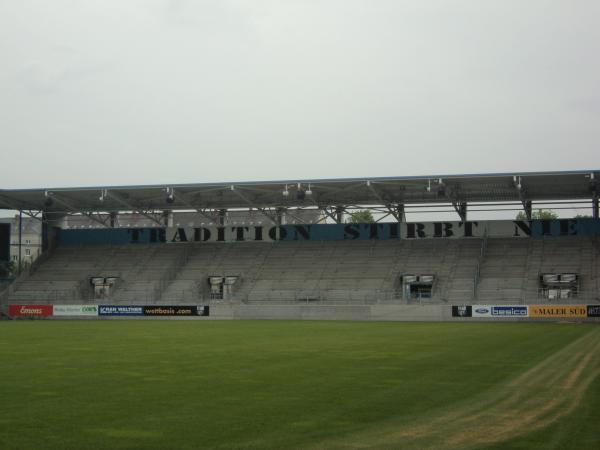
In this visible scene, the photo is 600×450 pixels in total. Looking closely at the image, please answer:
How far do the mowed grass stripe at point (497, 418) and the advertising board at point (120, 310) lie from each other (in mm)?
44133

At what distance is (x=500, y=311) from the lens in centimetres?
4906

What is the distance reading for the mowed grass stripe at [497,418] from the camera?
381 inches

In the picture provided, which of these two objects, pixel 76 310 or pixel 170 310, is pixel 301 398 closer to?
pixel 170 310

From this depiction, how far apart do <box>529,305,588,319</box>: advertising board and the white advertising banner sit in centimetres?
3189

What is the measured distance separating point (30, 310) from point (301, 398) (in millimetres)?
50782

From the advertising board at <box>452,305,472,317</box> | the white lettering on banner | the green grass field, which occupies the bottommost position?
the green grass field

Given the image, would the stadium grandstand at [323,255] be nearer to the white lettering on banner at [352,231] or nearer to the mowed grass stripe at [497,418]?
the white lettering on banner at [352,231]

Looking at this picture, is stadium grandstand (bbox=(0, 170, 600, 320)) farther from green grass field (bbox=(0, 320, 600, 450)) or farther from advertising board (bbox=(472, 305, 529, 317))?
green grass field (bbox=(0, 320, 600, 450))

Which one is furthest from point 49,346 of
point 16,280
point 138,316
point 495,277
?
point 16,280

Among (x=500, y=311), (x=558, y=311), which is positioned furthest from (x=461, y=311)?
(x=558, y=311)

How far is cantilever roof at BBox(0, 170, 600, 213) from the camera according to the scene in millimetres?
54469

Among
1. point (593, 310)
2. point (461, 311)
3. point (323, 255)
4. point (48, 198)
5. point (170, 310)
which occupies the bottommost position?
point (170, 310)

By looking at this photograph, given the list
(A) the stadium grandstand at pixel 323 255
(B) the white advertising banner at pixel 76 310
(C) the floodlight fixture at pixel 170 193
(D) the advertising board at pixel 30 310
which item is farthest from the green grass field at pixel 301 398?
(D) the advertising board at pixel 30 310

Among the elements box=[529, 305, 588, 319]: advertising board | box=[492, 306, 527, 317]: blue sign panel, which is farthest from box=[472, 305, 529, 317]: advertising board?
box=[529, 305, 588, 319]: advertising board
